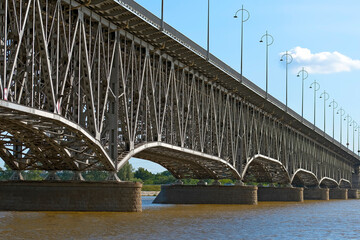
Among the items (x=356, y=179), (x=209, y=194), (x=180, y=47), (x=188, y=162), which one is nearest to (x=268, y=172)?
(x=209, y=194)

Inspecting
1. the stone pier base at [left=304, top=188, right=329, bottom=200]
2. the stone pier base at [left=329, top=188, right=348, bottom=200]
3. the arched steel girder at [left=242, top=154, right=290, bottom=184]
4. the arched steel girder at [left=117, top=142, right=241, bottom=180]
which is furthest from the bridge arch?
the arched steel girder at [left=117, top=142, right=241, bottom=180]

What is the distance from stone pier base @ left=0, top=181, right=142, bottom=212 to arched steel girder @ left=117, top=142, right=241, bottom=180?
32.8 feet

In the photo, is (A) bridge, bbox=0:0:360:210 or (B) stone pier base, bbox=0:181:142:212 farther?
(B) stone pier base, bbox=0:181:142:212

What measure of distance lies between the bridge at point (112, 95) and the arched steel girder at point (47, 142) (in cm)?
8

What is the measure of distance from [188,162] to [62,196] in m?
32.6

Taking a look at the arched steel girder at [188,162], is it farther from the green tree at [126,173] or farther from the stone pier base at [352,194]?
the green tree at [126,173]

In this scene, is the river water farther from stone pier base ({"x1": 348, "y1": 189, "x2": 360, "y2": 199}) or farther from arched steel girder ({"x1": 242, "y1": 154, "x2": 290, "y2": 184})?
stone pier base ({"x1": 348, "y1": 189, "x2": 360, "y2": 199})

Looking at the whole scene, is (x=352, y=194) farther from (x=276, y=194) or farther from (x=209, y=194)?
(x=209, y=194)

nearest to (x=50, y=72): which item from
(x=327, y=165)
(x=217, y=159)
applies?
(x=217, y=159)

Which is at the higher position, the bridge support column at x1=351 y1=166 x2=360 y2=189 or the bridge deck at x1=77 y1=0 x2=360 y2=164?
the bridge deck at x1=77 y1=0 x2=360 y2=164

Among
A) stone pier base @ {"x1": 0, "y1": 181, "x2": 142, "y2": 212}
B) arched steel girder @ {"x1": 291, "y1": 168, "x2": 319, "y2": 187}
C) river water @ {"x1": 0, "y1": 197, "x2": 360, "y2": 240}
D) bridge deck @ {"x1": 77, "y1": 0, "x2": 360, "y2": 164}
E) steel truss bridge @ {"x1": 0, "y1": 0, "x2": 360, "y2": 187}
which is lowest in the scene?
river water @ {"x1": 0, "y1": 197, "x2": 360, "y2": 240}

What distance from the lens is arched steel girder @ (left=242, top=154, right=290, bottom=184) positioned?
96.4 metres

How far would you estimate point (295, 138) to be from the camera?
113 m

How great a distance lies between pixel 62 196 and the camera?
4247 cm
